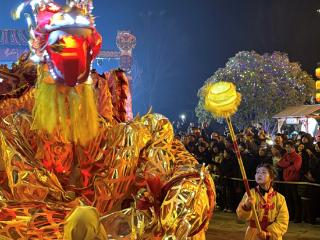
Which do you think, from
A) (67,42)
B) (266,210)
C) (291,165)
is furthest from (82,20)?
(291,165)

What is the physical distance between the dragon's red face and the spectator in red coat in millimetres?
7975

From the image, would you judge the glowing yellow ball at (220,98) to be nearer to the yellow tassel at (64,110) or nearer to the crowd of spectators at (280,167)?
the yellow tassel at (64,110)

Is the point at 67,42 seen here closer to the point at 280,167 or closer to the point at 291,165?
the point at 291,165

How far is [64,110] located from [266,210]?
315 cm

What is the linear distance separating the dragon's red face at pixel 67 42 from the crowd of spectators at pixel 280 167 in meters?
7.48

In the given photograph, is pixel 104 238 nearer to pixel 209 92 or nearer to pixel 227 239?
pixel 209 92

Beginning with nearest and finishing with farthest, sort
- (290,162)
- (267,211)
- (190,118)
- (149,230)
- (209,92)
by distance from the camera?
1. (149,230)
2. (209,92)
3. (267,211)
4. (290,162)
5. (190,118)

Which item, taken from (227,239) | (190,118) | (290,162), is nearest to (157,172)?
(227,239)

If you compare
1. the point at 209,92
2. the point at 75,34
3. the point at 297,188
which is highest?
the point at 75,34

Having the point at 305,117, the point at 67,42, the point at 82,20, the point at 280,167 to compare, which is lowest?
the point at 280,167

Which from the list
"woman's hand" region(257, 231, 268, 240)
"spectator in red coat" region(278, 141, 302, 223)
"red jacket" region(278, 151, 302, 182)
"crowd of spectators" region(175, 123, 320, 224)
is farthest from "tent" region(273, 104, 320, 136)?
"woman's hand" region(257, 231, 268, 240)

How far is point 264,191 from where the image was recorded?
5.59m

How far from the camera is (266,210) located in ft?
18.0

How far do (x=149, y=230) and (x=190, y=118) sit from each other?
183 ft
